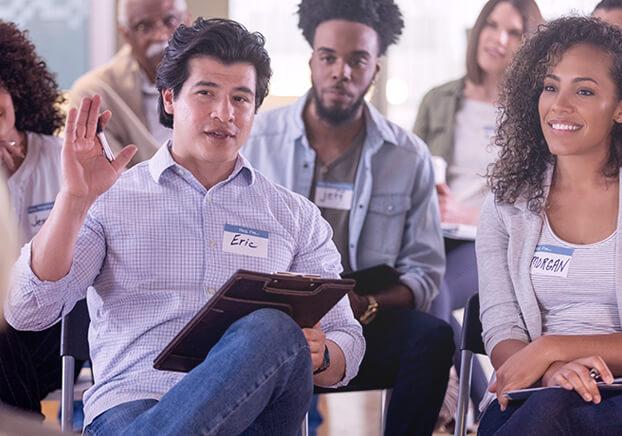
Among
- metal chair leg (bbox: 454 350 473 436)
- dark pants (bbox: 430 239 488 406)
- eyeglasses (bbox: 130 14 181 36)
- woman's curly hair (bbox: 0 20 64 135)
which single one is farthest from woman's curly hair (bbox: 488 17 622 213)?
eyeglasses (bbox: 130 14 181 36)

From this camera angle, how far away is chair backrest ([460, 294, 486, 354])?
285cm

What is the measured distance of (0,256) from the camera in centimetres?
98

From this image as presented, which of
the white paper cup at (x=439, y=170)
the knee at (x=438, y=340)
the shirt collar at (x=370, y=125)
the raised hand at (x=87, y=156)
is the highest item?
the raised hand at (x=87, y=156)

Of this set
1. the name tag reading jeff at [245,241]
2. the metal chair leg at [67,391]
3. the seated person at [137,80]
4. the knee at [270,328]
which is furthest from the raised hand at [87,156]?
the seated person at [137,80]

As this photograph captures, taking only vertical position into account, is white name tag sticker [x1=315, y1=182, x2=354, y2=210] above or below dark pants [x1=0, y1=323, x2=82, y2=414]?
above

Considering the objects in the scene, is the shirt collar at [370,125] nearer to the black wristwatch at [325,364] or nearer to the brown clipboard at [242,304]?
the black wristwatch at [325,364]

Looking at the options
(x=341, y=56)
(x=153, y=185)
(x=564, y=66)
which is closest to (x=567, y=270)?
(x=564, y=66)

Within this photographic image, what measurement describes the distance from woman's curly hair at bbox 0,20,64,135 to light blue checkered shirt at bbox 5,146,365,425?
0.95m

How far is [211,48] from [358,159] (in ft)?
3.42

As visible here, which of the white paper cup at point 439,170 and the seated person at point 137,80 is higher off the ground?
the seated person at point 137,80

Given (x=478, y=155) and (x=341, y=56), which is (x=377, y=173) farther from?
(x=478, y=155)

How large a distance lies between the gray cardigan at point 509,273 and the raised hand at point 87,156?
1.04 meters

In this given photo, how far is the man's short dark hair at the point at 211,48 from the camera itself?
8.86ft

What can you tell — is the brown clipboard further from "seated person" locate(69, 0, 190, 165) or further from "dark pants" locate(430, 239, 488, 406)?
"seated person" locate(69, 0, 190, 165)
